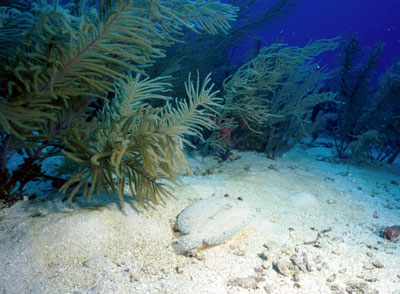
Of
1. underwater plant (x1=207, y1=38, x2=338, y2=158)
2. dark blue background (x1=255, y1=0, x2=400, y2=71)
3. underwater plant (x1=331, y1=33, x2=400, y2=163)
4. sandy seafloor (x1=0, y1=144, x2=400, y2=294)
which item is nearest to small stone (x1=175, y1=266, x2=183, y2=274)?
sandy seafloor (x1=0, y1=144, x2=400, y2=294)

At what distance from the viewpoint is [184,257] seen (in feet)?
6.42

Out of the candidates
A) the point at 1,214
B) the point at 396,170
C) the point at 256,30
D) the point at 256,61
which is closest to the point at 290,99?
the point at 256,61

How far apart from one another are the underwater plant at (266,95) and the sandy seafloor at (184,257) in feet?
6.07

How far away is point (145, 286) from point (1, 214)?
1548 mm

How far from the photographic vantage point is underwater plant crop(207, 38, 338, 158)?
4.27 m

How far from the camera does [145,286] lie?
1.62 meters

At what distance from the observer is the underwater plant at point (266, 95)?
4266 millimetres

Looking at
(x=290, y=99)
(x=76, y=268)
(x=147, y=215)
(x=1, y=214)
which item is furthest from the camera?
(x=290, y=99)

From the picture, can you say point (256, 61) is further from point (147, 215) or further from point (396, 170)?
point (396, 170)

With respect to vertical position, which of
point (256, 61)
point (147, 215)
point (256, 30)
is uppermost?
point (256, 30)

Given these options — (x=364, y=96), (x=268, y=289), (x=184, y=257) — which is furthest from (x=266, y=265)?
(x=364, y=96)

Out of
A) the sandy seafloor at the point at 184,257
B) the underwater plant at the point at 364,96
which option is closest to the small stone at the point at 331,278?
the sandy seafloor at the point at 184,257

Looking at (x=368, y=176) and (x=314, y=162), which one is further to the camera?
(x=314, y=162)

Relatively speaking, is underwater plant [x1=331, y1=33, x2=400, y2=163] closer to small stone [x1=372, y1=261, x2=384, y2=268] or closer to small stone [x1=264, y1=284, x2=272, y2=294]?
small stone [x1=372, y1=261, x2=384, y2=268]
